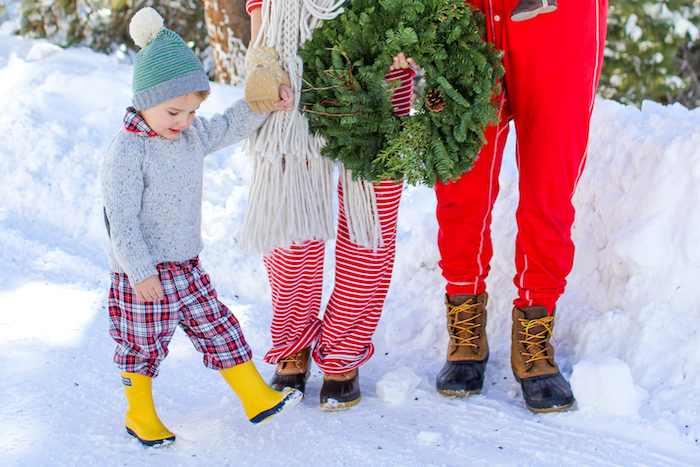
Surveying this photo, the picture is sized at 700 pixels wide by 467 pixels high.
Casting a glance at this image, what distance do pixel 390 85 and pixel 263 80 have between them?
0.42 metres

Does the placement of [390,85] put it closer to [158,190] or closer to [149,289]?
[158,190]

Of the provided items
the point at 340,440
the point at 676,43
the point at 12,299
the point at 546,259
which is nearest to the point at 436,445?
the point at 340,440

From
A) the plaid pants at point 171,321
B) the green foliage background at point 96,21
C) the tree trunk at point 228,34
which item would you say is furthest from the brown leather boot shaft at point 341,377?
the green foliage background at point 96,21

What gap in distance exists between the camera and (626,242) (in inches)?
95.4

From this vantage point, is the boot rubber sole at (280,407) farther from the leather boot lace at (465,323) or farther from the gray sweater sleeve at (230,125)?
the gray sweater sleeve at (230,125)

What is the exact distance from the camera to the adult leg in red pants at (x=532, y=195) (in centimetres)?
197

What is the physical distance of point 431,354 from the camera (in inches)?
104

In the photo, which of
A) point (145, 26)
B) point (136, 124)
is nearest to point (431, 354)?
point (136, 124)

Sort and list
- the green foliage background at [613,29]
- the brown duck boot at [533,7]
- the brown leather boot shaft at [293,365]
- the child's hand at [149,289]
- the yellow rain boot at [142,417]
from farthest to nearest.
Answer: the green foliage background at [613,29]
the brown leather boot shaft at [293,365]
the yellow rain boot at [142,417]
the child's hand at [149,289]
the brown duck boot at [533,7]

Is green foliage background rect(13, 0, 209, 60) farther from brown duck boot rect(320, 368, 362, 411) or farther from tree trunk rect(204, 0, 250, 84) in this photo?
brown duck boot rect(320, 368, 362, 411)

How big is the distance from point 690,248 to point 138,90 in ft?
6.88

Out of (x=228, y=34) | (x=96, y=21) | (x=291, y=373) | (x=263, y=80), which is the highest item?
(x=96, y=21)

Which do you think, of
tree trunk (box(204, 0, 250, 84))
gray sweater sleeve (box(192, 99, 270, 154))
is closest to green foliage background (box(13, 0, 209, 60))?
tree trunk (box(204, 0, 250, 84))

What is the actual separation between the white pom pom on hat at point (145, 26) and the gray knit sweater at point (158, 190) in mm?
301
